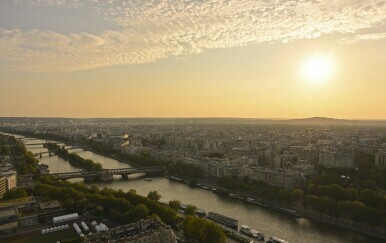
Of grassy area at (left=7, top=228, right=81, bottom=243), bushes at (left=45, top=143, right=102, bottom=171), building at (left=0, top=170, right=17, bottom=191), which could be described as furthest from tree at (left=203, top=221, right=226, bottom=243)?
bushes at (left=45, top=143, right=102, bottom=171)

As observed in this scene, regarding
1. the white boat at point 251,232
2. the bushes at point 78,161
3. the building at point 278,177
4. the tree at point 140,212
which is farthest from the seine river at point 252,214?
the tree at point 140,212

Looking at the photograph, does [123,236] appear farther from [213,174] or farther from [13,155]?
[13,155]

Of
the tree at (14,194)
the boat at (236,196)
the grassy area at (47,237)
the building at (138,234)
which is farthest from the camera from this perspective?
the boat at (236,196)

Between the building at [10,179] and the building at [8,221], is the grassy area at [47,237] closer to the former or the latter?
the building at [8,221]

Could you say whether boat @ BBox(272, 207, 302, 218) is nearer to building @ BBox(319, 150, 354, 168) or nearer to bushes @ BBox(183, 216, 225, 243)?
bushes @ BBox(183, 216, 225, 243)

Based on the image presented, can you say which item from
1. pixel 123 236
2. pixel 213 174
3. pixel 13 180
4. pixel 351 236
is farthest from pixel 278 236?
pixel 13 180

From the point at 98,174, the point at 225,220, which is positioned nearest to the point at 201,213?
the point at 225,220
